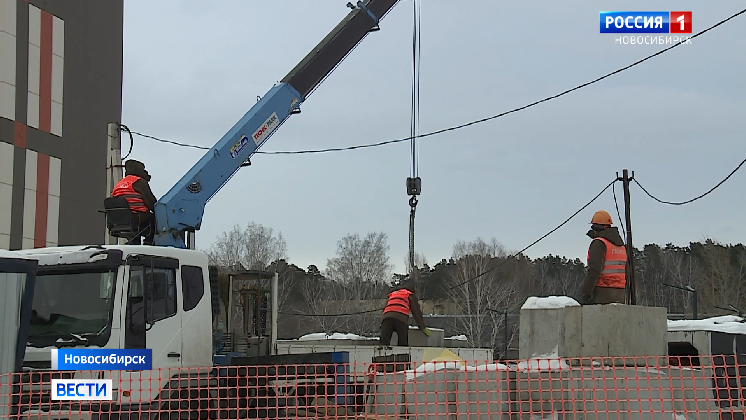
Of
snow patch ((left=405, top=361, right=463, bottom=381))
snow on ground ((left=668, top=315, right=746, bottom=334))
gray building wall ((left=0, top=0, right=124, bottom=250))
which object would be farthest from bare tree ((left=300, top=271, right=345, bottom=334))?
snow patch ((left=405, top=361, right=463, bottom=381))

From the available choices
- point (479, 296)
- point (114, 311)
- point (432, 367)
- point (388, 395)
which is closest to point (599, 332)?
point (432, 367)

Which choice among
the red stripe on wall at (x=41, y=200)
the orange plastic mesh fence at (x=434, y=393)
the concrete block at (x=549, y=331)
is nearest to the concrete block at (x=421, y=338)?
the concrete block at (x=549, y=331)

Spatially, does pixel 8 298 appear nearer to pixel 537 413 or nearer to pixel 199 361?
pixel 199 361

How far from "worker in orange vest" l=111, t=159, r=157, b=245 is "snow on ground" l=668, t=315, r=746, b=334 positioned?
6615 millimetres

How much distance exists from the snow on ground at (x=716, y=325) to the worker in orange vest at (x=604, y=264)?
4.43 ft

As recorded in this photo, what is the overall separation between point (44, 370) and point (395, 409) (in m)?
3.32

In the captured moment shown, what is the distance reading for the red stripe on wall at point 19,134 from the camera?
16.7m

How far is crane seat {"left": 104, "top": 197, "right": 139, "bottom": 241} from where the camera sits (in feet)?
30.9

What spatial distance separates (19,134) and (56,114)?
1.36m

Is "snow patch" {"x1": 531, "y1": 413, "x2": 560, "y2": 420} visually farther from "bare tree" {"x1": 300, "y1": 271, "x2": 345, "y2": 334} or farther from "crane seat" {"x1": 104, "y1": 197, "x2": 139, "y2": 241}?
"bare tree" {"x1": 300, "y1": 271, "x2": 345, "y2": 334}

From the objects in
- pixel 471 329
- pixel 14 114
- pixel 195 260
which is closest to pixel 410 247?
pixel 195 260

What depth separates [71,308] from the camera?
7.68 m

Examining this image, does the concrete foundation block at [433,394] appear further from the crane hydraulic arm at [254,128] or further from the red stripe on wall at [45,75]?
the red stripe on wall at [45,75]

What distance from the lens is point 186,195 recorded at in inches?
412
